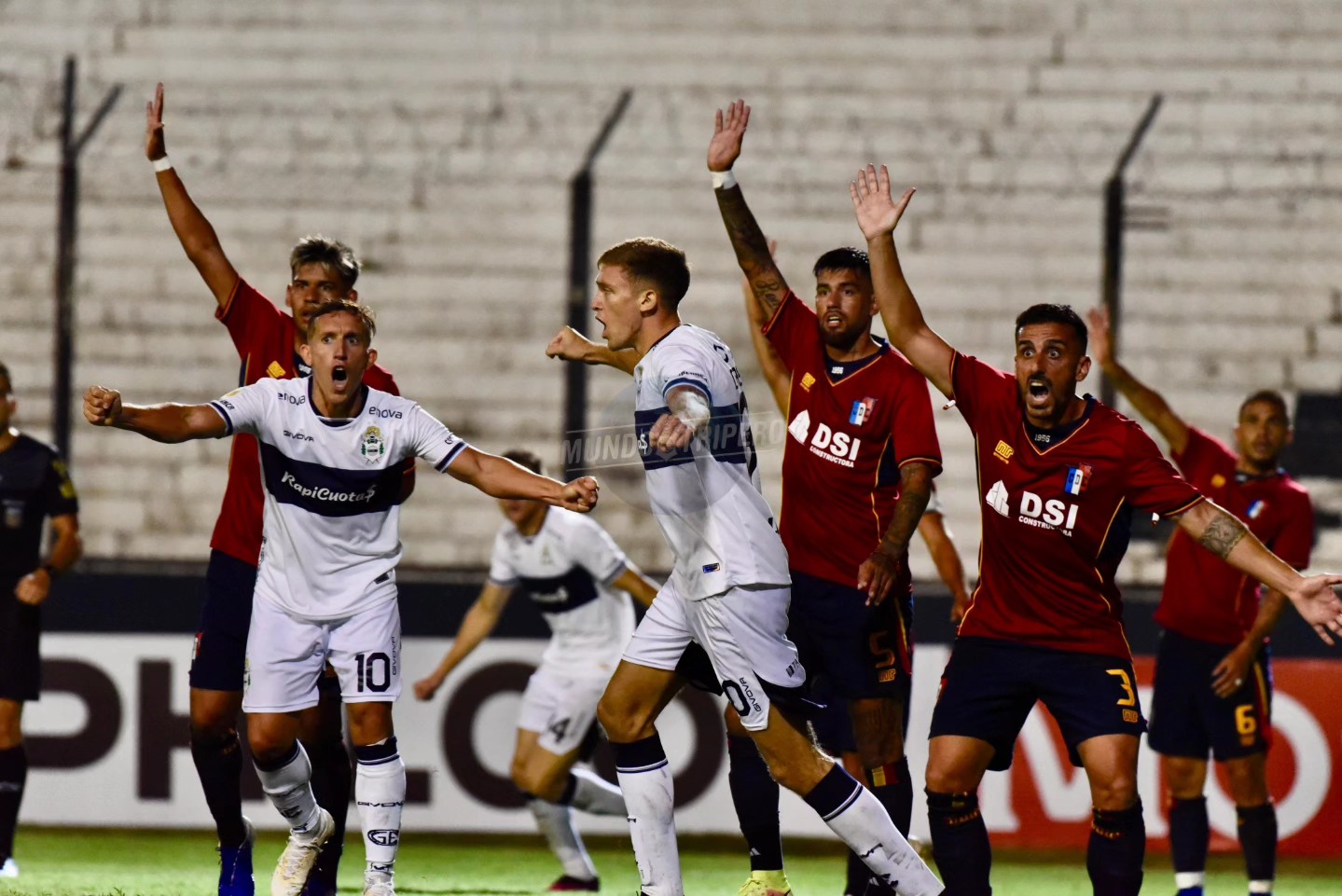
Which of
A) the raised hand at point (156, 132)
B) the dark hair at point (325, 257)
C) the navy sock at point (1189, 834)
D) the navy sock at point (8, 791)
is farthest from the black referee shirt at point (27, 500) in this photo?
the navy sock at point (1189, 834)

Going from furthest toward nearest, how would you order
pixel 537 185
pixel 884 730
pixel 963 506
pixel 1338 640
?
pixel 537 185, pixel 963 506, pixel 1338 640, pixel 884 730

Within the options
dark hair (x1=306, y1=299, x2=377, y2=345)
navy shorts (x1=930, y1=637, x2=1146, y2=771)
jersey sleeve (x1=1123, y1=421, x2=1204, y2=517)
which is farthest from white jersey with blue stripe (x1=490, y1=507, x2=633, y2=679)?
jersey sleeve (x1=1123, y1=421, x2=1204, y2=517)

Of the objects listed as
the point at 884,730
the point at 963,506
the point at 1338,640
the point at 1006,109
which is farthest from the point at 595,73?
the point at 884,730

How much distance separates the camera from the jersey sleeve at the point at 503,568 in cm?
812

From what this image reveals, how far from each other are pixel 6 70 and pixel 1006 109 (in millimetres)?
7356

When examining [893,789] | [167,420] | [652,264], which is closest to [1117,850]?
[893,789]

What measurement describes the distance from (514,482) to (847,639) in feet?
4.17

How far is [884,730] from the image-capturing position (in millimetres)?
5770

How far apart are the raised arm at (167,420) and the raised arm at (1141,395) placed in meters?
3.71

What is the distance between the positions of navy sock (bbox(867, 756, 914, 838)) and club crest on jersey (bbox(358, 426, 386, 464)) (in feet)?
6.49

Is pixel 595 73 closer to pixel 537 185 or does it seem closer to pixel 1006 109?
pixel 537 185

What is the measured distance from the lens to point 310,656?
5586mm

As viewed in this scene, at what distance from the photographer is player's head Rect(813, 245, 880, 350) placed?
19.1 ft

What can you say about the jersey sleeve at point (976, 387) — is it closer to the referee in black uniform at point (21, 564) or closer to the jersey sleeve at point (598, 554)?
the jersey sleeve at point (598, 554)
